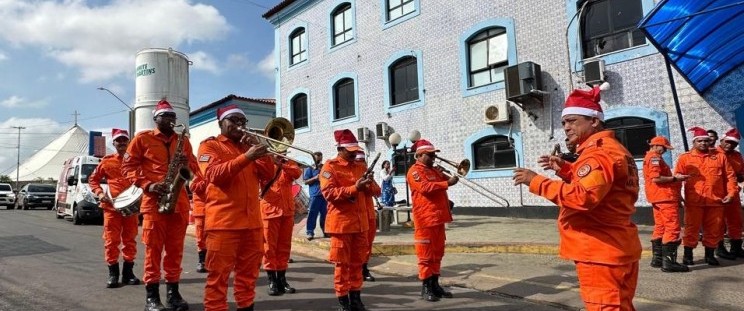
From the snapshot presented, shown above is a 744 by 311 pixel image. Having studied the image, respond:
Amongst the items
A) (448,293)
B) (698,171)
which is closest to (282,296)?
(448,293)

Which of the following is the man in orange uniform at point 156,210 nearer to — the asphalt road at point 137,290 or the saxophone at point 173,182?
the saxophone at point 173,182

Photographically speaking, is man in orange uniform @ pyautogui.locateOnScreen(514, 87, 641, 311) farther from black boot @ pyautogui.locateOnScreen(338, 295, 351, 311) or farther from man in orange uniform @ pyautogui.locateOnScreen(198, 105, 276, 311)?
black boot @ pyautogui.locateOnScreen(338, 295, 351, 311)

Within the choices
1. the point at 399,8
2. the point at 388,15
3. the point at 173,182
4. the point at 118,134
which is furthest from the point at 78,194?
the point at 173,182

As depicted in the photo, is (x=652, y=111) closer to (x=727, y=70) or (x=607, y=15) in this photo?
(x=727, y=70)

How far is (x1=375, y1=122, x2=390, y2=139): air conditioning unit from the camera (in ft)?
52.8

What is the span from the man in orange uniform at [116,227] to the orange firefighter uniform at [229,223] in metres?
2.83

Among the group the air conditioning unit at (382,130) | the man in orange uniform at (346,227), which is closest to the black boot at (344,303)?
the man in orange uniform at (346,227)

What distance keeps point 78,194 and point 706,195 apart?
16.6 m

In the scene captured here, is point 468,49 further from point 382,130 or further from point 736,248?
point 736,248

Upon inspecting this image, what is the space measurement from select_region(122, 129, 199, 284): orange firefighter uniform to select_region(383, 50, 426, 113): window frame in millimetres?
10719

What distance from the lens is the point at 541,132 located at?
12.7m

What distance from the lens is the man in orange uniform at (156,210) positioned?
510 cm

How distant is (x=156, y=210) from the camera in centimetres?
509

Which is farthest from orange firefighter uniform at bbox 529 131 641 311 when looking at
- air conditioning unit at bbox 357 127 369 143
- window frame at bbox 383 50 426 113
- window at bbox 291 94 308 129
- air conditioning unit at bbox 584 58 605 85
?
window at bbox 291 94 308 129
